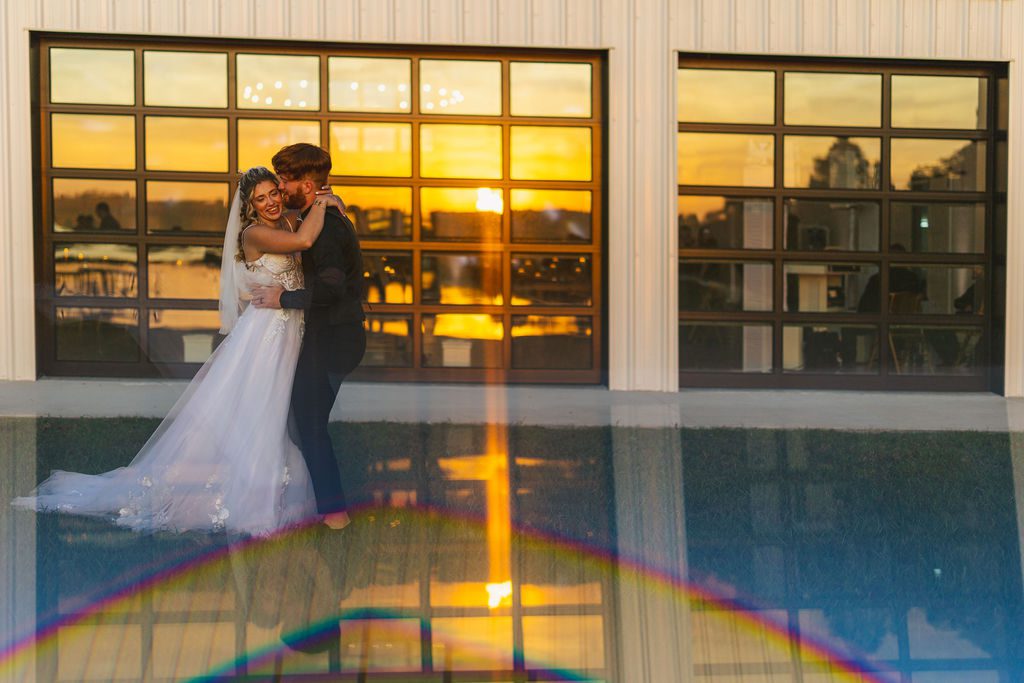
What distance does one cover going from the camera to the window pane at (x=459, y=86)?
1014 cm

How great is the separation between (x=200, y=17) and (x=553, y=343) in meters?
4.17

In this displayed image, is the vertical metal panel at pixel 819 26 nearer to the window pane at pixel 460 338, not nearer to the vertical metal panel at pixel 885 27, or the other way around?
the vertical metal panel at pixel 885 27

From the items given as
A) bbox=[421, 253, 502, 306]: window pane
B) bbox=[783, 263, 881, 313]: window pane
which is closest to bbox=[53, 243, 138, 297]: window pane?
bbox=[421, 253, 502, 306]: window pane

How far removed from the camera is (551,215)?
33.8ft

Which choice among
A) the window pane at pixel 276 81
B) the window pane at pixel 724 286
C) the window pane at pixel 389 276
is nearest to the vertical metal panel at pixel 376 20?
the window pane at pixel 276 81

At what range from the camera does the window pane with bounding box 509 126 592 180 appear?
10266 mm

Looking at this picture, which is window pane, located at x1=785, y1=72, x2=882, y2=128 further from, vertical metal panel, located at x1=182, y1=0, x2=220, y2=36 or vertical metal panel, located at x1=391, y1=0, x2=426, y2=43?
vertical metal panel, located at x1=182, y1=0, x2=220, y2=36

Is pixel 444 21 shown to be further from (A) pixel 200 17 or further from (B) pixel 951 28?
(B) pixel 951 28

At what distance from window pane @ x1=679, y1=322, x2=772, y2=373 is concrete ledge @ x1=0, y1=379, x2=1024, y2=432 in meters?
0.26

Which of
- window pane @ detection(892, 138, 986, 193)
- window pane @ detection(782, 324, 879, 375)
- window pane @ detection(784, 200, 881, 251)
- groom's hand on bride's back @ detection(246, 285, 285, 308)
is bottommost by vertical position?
window pane @ detection(782, 324, 879, 375)

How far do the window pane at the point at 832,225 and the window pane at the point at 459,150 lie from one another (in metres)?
2.77

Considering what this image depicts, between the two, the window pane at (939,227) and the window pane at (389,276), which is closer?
Answer: the window pane at (389,276)

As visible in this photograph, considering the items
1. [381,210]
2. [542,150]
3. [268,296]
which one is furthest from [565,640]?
[542,150]

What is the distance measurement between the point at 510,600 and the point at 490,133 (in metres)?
6.62
